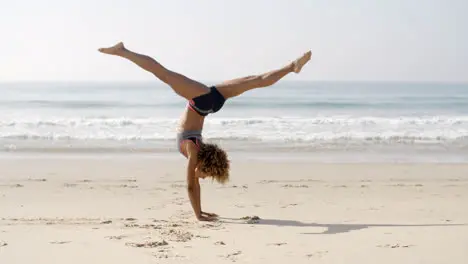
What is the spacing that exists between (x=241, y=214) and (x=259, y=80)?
4.95ft

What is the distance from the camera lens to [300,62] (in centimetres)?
562

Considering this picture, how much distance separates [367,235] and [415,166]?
19.0ft

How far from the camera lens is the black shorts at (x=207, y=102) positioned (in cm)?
560

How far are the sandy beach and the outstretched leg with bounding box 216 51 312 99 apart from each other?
4.25ft

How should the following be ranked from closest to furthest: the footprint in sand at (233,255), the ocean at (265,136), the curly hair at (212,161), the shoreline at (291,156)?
the footprint in sand at (233,255) < the curly hair at (212,161) < the shoreline at (291,156) < the ocean at (265,136)

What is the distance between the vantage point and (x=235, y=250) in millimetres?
4488

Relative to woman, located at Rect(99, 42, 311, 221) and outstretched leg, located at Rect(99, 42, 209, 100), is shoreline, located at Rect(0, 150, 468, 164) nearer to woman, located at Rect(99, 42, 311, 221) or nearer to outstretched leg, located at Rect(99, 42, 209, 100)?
woman, located at Rect(99, 42, 311, 221)

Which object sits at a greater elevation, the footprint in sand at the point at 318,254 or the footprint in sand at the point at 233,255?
the footprint in sand at the point at 318,254

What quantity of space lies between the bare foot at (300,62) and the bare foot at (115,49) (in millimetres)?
1688

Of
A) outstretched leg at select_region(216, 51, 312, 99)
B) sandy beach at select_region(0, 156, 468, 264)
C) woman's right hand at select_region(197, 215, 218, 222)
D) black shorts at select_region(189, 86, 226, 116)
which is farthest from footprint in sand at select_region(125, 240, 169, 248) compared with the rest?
outstretched leg at select_region(216, 51, 312, 99)

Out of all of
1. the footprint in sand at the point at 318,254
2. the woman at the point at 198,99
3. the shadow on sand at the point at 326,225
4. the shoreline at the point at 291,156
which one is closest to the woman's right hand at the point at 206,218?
the woman at the point at 198,99

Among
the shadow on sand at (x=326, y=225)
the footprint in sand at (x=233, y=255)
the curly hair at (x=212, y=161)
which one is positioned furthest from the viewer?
the curly hair at (x=212, y=161)

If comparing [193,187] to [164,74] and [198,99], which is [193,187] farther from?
[164,74]

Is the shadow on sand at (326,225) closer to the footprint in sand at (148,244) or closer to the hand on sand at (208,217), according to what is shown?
the hand on sand at (208,217)
